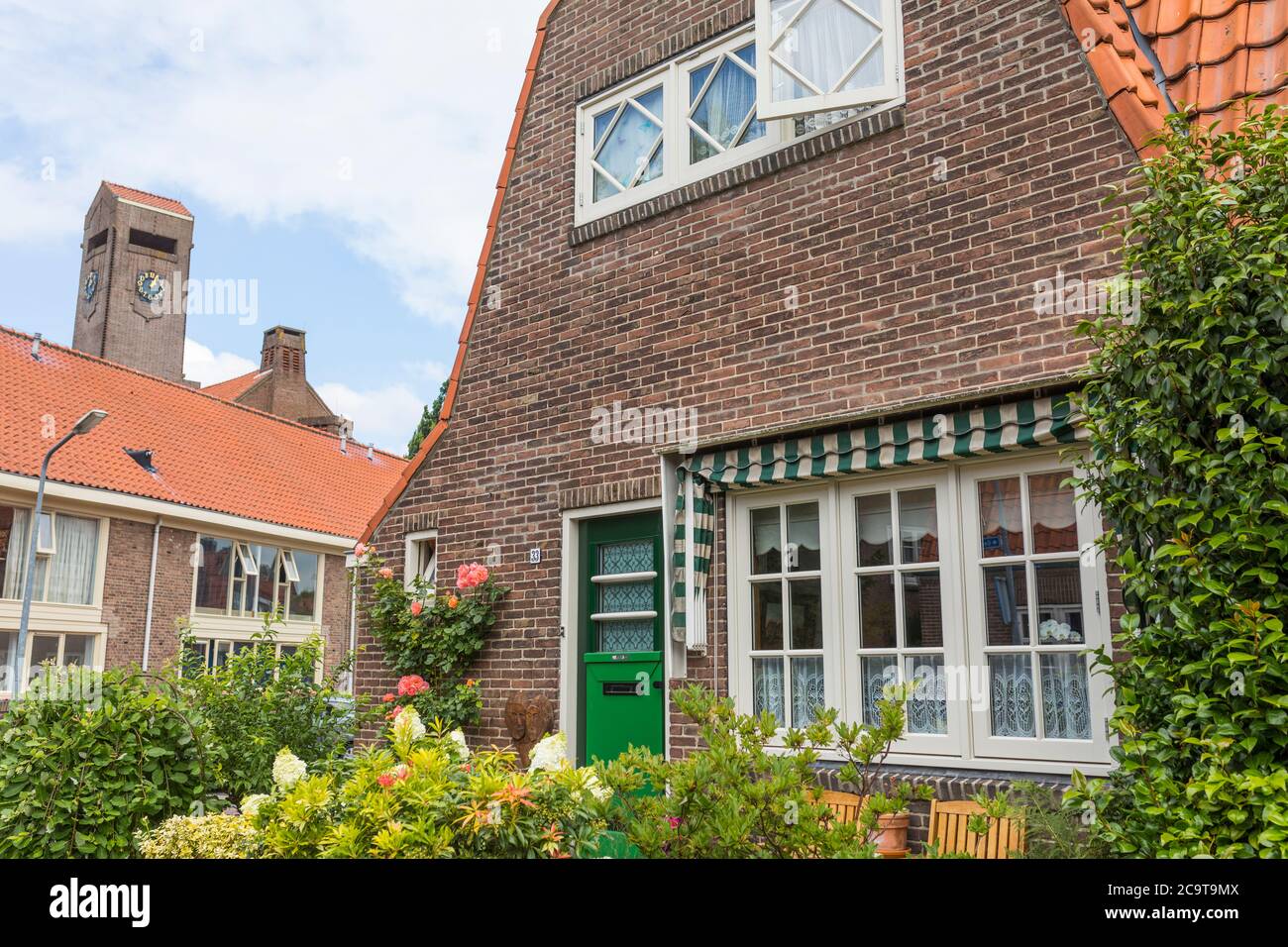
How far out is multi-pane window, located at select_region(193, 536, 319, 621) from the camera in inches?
904

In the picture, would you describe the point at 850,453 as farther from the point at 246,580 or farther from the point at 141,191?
the point at 141,191

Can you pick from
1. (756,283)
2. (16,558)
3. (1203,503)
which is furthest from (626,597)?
(16,558)

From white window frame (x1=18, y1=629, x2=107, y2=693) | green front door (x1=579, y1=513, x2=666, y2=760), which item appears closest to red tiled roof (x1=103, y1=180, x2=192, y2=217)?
white window frame (x1=18, y1=629, x2=107, y2=693)

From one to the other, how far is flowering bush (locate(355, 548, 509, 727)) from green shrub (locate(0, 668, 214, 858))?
3.26m

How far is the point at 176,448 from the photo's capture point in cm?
2361

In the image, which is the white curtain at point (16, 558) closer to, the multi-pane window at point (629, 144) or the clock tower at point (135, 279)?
the multi-pane window at point (629, 144)

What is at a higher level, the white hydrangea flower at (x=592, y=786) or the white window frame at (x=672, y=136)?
the white window frame at (x=672, y=136)

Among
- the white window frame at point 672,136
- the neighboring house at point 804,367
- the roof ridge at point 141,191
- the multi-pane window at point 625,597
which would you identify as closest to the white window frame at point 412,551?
the neighboring house at point 804,367

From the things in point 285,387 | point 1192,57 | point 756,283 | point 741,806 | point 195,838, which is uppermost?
point 285,387

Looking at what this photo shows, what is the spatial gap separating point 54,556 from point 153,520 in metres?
2.34

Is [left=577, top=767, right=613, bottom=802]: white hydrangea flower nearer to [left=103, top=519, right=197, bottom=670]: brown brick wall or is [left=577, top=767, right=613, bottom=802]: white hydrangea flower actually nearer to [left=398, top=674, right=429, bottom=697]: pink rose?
[left=398, top=674, right=429, bottom=697]: pink rose

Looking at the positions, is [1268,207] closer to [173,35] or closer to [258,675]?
[258,675]

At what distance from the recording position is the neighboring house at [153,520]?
19.4 meters

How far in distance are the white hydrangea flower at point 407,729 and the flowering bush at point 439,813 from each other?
5.5 inches
